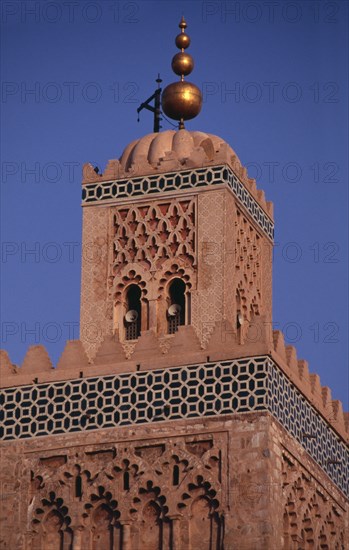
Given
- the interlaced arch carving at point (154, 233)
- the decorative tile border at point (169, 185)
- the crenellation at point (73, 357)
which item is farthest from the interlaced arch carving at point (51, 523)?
the decorative tile border at point (169, 185)

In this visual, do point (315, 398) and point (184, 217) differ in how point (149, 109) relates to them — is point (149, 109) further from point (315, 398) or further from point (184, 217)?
point (315, 398)

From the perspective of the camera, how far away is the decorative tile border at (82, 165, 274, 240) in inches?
1109

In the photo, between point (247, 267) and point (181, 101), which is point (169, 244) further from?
point (181, 101)

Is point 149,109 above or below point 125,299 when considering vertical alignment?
above

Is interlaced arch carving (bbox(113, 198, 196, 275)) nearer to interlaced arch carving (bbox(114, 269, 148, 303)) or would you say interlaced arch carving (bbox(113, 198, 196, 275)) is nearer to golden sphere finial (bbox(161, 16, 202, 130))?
interlaced arch carving (bbox(114, 269, 148, 303))

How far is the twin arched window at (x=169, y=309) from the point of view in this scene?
27.9 m

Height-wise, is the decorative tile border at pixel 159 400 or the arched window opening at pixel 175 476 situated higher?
the decorative tile border at pixel 159 400

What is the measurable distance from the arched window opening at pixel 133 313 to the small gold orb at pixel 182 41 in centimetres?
362

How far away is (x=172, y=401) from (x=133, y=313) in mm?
1996

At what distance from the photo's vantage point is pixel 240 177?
28.5 metres

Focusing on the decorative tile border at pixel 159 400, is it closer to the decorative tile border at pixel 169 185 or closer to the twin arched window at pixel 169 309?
the twin arched window at pixel 169 309

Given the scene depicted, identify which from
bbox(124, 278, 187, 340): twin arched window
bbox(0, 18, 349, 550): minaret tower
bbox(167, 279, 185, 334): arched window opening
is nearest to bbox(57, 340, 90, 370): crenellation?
bbox(0, 18, 349, 550): minaret tower

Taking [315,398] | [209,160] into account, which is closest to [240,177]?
[209,160]

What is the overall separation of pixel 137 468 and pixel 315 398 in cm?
265
